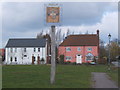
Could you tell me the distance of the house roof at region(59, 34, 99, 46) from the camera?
77188 millimetres

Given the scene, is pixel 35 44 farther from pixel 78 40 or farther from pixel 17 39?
pixel 78 40

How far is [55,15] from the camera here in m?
18.0

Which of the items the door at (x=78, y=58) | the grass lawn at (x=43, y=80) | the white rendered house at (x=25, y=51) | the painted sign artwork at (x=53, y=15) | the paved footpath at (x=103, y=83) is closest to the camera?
the grass lawn at (x=43, y=80)

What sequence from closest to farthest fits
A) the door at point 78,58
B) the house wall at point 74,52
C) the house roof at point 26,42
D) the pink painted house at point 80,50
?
the door at point 78,58
the pink painted house at point 80,50
the house wall at point 74,52
the house roof at point 26,42

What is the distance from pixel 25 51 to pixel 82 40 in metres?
17.0

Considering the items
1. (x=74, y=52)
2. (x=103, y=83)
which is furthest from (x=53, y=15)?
(x=74, y=52)

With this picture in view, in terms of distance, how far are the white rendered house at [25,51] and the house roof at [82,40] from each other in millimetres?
6312

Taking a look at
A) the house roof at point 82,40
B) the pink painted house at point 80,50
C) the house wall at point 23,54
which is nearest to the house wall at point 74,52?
the pink painted house at point 80,50

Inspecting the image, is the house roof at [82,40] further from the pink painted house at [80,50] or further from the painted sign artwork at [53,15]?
the painted sign artwork at [53,15]

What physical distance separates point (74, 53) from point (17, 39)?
19095 millimetres

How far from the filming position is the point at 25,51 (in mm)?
80625

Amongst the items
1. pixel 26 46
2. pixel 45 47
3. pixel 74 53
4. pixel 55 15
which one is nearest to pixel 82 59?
pixel 74 53

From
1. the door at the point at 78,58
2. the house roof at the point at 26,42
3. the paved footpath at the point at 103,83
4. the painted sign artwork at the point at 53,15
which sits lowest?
the door at the point at 78,58

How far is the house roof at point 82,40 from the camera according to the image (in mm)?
77188
